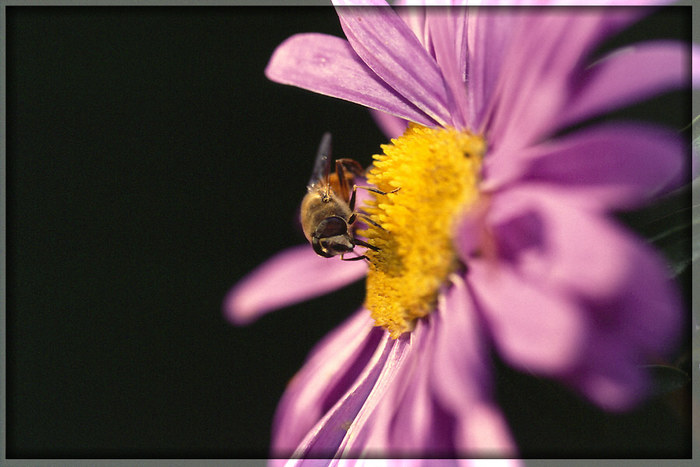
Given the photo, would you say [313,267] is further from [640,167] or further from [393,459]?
[640,167]

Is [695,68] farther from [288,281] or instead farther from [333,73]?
[288,281]

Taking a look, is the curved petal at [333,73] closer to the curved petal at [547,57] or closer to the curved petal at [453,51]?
the curved petal at [453,51]

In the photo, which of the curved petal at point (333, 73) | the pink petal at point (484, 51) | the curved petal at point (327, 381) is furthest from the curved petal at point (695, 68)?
the curved petal at point (327, 381)

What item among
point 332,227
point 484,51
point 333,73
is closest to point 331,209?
point 332,227

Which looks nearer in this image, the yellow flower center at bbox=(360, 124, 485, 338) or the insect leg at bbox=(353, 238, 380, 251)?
the yellow flower center at bbox=(360, 124, 485, 338)

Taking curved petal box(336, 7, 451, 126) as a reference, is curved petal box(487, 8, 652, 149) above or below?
below

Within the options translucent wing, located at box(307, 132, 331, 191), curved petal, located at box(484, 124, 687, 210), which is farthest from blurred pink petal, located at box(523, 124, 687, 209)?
translucent wing, located at box(307, 132, 331, 191)

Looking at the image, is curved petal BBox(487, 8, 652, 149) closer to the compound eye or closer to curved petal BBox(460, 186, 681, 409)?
curved petal BBox(460, 186, 681, 409)
